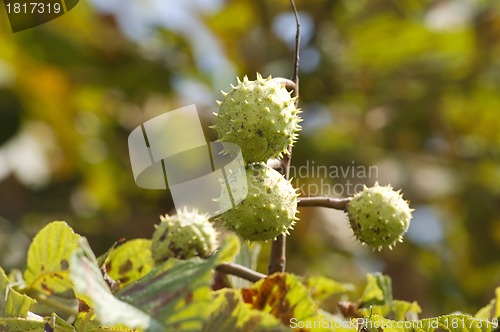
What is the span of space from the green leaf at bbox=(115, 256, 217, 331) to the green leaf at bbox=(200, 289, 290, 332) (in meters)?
0.10

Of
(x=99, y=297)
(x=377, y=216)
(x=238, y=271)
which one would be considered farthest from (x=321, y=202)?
(x=99, y=297)

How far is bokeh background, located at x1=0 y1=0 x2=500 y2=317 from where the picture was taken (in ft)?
17.2

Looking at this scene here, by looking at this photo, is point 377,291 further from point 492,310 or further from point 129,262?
point 129,262

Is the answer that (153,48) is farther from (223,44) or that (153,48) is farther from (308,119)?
(308,119)

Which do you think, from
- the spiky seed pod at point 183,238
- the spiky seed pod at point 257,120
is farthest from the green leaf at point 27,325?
the spiky seed pod at point 257,120

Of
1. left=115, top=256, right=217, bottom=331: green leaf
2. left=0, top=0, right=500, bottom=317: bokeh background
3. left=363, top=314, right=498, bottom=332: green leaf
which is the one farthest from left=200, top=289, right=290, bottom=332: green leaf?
left=0, top=0, right=500, bottom=317: bokeh background

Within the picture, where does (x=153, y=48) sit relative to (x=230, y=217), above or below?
above

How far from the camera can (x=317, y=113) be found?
5.45 meters

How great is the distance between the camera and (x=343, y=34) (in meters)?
5.59

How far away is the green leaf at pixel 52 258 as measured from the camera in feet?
6.80

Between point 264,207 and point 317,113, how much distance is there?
3.57 metres

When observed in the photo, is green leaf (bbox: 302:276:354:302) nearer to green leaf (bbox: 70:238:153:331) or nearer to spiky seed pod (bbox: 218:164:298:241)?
spiky seed pod (bbox: 218:164:298:241)

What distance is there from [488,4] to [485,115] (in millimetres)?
885

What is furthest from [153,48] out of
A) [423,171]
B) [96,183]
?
[423,171]
